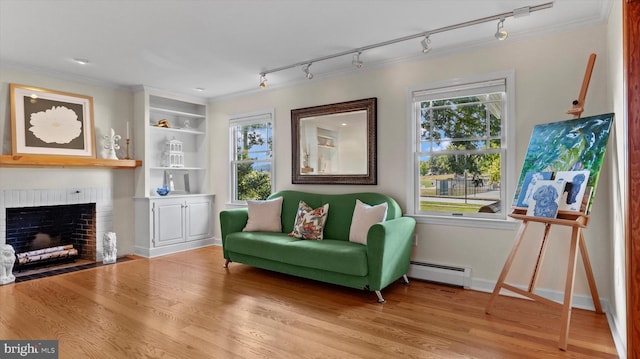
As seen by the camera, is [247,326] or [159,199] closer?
[247,326]

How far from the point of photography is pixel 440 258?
370cm

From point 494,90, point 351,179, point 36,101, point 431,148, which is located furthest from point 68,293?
point 494,90

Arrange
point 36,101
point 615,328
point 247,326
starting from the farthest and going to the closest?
point 36,101
point 247,326
point 615,328

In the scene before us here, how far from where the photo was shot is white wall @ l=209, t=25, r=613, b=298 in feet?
9.65

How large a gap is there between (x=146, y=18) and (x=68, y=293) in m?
2.60

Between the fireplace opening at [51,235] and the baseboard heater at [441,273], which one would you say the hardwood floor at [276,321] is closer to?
the baseboard heater at [441,273]

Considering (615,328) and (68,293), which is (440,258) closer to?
(615,328)

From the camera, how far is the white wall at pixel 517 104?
9.65ft

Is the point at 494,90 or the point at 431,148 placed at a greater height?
the point at 494,90

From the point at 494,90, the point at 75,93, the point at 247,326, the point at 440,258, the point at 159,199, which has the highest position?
the point at 75,93

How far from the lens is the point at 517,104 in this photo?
10.8 ft

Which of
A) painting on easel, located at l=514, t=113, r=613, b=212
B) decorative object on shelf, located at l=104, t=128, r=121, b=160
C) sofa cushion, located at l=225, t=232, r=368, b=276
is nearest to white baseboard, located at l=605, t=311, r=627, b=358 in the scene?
painting on easel, located at l=514, t=113, r=613, b=212

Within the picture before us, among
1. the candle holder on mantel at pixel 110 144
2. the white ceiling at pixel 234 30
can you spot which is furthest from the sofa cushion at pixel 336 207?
the candle holder on mantel at pixel 110 144
